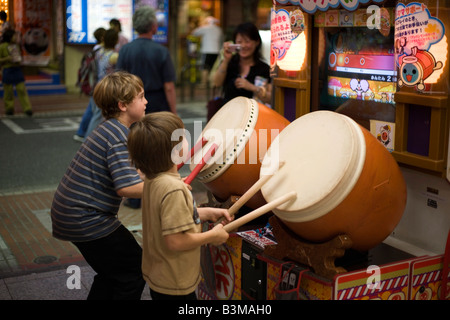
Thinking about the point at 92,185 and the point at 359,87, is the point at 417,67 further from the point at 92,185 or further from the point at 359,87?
the point at 92,185

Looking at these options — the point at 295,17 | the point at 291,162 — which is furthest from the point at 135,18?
the point at 291,162

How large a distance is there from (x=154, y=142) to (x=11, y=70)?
391 inches

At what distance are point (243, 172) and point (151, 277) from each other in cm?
80

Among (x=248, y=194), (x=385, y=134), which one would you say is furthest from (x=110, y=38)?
(x=248, y=194)

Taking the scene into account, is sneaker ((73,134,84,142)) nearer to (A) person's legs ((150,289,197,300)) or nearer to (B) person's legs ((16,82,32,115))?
(B) person's legs ((16,82,32,115))

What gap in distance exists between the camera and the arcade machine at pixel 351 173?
2.59m

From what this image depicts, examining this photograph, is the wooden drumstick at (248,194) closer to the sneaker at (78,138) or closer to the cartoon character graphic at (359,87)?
the cartoon character graphic at (359,87)

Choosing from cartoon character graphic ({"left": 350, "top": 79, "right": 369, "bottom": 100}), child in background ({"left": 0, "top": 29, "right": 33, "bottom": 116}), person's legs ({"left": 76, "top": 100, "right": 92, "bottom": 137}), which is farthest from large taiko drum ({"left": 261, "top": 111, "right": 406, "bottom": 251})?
child in background ({"left": 0, "top": 29, "right": 33, "bottom": 116})

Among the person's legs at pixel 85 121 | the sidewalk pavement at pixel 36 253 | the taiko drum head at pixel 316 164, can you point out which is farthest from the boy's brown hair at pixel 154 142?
the person's legs at pixel 85 121

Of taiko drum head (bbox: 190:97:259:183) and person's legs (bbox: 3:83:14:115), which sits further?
person's legs (bbox: 3:83:14:115)

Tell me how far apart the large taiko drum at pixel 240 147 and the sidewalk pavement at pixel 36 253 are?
1.21m

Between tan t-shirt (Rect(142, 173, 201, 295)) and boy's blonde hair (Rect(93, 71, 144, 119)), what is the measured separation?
0.63 meters

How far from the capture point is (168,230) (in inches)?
96.9

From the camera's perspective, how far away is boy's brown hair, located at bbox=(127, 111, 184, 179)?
249 centimetres
